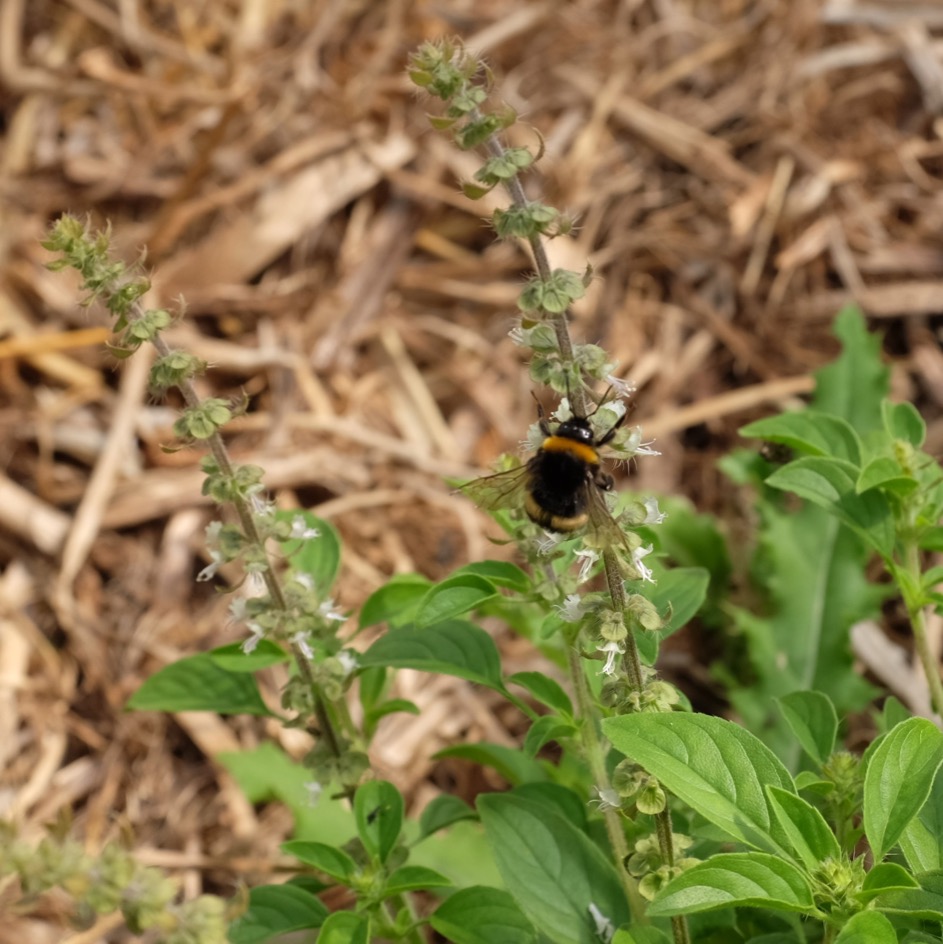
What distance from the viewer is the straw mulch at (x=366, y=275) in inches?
163

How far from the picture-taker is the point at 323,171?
5.16 m

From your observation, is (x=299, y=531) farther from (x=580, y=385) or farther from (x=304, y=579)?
(x=580, y=385)

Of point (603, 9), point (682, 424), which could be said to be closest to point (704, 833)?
point (682, 424)

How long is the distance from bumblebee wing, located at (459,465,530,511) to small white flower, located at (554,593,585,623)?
0.25 m

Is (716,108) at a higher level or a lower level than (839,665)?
higher

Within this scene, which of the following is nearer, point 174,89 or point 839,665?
point 839,665

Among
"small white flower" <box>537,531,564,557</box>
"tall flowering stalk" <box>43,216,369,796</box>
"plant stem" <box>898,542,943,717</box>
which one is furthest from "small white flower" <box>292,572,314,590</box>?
"plant stem" <box>898,542,943,717</box>

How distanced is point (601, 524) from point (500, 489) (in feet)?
1.30

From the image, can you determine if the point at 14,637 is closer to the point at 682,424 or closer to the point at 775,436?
the point at 682,424

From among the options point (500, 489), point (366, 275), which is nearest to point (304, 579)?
point (500, 489)

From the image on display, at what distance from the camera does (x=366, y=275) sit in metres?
5.08

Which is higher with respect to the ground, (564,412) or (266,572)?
(564,412)

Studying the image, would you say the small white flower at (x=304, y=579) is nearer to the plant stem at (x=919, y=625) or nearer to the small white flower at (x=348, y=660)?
the small white flower at (x=348, y=660)

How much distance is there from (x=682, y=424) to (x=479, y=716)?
145cm
